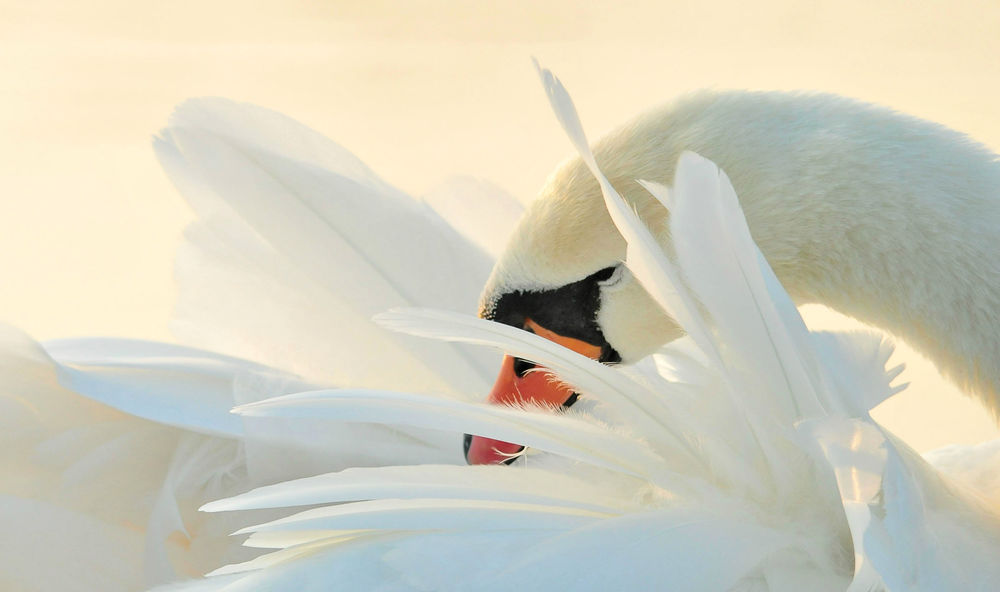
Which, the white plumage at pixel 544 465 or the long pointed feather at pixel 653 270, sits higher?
the long pointed feather at pixel 653 270

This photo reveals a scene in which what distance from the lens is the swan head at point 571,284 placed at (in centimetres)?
96

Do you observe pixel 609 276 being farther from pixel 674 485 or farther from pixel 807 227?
pixel 674 485

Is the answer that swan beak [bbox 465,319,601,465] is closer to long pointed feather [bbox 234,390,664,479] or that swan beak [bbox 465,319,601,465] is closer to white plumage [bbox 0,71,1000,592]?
white plumage [bbox 0,71,1000,592]

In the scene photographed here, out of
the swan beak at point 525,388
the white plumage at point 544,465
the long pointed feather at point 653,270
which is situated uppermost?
the long pointed feather at point 653,270

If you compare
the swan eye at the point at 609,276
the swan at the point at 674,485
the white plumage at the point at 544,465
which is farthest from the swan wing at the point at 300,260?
the swan at the point at 674,485

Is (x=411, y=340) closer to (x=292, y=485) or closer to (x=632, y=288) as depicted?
(x=632, y=288)

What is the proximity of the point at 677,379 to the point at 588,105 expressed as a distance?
188 cm

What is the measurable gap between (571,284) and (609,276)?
0.12 ft

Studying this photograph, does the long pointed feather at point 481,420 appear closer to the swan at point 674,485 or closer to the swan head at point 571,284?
the swan at point 674,485

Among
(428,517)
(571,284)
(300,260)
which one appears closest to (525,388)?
(571,284)

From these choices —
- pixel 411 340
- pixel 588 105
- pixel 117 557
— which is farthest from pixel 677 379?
pixel 588 105

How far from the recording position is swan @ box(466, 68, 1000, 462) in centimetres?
90

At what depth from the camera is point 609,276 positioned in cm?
101

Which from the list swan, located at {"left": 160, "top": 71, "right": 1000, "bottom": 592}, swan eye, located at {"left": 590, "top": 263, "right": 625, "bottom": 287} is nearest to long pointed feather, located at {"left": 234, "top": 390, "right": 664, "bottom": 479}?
swan, located at {"left": 160, "top": 71, "right": 1000, "bottom": 592}
